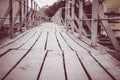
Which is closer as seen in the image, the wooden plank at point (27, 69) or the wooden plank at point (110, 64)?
the wooden plank at point (27, 69)

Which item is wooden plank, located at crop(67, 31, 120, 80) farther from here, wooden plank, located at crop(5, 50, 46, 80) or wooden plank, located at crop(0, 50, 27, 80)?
wooden plank, located at crop(0, 50, 27, 80)

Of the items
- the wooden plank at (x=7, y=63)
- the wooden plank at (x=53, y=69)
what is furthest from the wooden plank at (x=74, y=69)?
the wooden plank at (x=7, y=63)

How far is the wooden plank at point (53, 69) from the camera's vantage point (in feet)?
6.22

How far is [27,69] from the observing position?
215 cm

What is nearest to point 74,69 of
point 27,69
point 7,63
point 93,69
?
point 93,69

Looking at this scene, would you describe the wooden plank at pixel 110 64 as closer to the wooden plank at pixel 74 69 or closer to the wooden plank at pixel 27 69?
the wooden plank at pixel 74 69

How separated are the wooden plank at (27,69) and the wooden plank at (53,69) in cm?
6

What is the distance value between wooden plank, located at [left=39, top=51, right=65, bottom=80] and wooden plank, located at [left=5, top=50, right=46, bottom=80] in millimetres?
63

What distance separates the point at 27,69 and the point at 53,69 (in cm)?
23

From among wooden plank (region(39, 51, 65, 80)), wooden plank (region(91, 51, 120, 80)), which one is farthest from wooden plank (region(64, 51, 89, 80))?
wooden plank (region(91, 51, 120, 80))

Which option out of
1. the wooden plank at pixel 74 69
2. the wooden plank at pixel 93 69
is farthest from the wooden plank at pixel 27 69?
the wooden plank at pixel 93 69

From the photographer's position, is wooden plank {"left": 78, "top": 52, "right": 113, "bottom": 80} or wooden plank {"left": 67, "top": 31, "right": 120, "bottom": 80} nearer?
wooden plank {"left": 78, "top": 52, "right": 113, "bottom": 80}

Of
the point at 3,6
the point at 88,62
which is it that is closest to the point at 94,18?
the point at 88,62

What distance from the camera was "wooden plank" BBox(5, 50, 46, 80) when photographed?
6.15 feet
